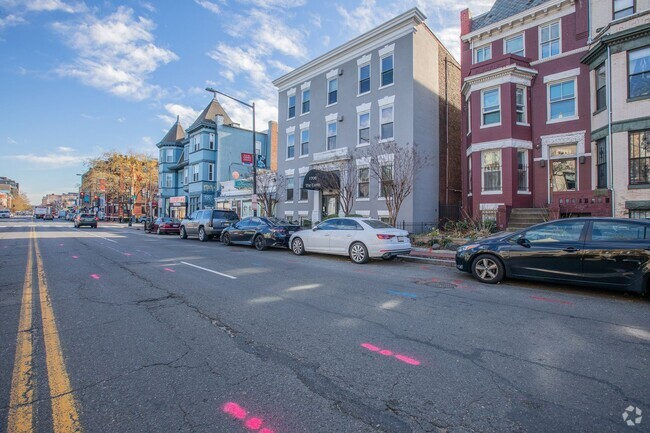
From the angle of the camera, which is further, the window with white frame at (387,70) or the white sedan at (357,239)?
the window with white frame at (387,70)

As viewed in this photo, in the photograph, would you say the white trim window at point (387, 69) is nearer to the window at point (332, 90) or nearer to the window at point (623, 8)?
the window at point (332, 90)

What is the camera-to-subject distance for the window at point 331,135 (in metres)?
22.8

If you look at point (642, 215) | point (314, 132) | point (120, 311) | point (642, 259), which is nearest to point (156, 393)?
point (120, 311)

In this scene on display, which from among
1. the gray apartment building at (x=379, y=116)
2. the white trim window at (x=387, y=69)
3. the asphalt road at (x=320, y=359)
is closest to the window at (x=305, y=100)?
the gray apartment building at (x=379, y=116)

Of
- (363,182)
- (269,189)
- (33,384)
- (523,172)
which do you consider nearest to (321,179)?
(363,182)

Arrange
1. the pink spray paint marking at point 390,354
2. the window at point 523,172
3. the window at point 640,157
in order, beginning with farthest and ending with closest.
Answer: the window at point 523,172, the window at point 640,157, the pink spray paint marking at point 390,354

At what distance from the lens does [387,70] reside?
66.5 ft

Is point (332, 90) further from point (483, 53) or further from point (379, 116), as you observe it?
point (483, 53)

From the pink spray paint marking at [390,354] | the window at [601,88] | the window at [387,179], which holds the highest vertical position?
the window at [601,88]

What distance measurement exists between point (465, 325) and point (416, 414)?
2.52m

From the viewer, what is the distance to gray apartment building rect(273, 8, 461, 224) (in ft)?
63.0

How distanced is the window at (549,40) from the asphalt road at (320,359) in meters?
14.4

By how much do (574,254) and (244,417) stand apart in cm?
702

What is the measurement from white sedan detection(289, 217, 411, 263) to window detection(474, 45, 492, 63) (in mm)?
13335
